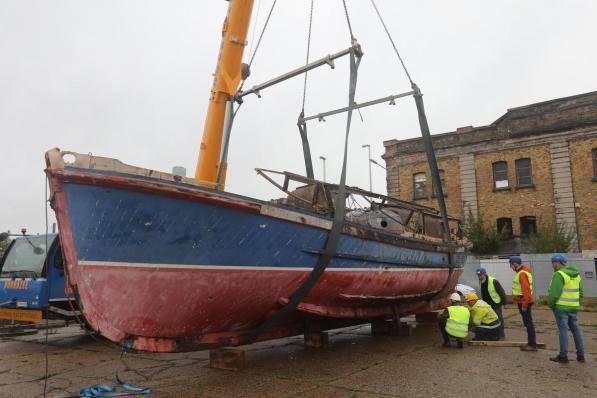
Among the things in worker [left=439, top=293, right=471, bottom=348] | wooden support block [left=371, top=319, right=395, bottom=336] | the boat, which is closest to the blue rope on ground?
the boat

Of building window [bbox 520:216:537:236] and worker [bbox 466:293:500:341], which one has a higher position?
building window [bbox 520:216:537:236]

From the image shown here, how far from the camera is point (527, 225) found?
20.7 metres

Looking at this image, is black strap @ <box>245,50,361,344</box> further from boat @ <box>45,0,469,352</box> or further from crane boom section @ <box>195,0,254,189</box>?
crane boom section @ <box>195,0,254,189</box>

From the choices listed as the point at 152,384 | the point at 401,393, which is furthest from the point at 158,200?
the point at 401,393

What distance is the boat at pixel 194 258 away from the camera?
13.3 ft

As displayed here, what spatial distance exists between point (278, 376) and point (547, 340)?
4.74 meters

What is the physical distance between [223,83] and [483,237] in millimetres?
16744

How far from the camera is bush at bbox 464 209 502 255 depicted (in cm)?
2034

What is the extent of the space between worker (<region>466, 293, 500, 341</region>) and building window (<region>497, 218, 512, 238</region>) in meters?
14.4

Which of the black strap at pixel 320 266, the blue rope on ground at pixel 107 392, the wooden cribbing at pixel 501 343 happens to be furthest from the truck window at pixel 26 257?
the wooden cribbing at pixel 501 343

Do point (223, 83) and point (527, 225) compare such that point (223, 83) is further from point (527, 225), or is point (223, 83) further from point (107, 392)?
point (527, 225)

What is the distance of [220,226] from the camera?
445cm

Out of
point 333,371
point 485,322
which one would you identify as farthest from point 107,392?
point 485,322

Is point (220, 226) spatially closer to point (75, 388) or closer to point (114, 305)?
point (114, 305)
